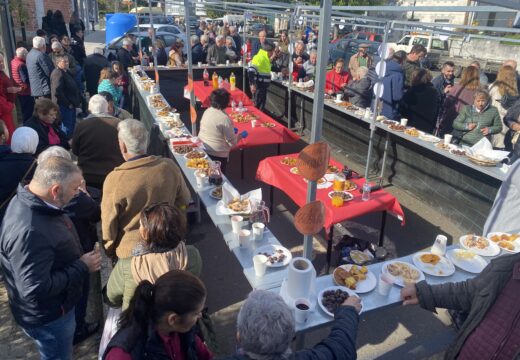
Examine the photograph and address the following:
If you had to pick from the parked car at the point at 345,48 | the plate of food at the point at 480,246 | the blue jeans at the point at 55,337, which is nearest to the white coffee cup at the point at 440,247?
the plate of food at the point at 480,246

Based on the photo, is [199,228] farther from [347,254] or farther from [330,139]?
[330,139]

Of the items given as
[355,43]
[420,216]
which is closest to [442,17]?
[355,43]

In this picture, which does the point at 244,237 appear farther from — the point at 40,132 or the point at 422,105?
the point at 422,105

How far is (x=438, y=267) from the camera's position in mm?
2891

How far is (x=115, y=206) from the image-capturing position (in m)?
2.82

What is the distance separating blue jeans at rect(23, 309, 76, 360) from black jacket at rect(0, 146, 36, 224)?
1159mm

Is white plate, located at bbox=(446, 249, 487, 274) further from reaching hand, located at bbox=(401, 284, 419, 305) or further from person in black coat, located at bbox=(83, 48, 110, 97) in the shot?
person in black coat, located at bbox=(83, 48, 110, 97)

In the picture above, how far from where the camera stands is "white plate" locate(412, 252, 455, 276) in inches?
111

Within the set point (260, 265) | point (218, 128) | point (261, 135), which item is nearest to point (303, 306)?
point (260, 265)

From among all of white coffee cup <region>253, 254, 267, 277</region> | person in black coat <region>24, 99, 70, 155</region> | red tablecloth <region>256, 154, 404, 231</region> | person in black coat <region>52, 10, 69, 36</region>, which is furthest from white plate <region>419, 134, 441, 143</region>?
person in black coat <region>52, 10, 69, 36</region>

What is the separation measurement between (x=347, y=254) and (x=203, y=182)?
5.54 ft

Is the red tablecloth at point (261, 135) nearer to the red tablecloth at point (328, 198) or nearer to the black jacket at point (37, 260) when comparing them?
the red tablecloth at point (328, 198)

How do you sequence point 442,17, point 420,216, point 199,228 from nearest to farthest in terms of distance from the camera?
1. point 199,228
2. point 420,216
3. point 442,17

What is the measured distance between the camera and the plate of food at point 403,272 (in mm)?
2701
